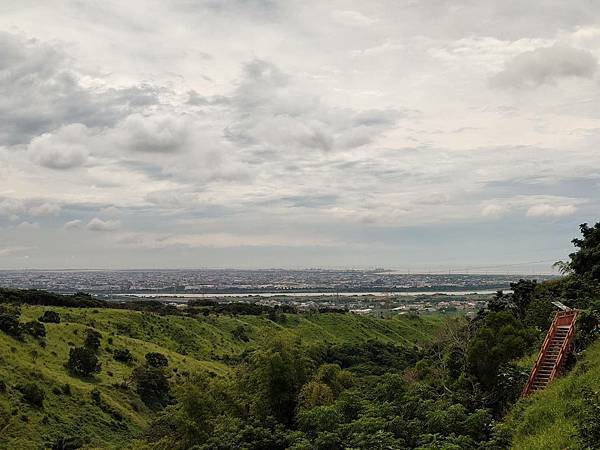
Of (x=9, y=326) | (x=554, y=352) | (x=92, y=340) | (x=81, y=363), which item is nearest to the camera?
(x=554, y=352)

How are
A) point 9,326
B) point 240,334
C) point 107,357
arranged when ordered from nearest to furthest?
point 9,326 < point 107,357 < point 240,334

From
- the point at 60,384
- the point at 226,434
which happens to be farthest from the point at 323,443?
the point at 60,384

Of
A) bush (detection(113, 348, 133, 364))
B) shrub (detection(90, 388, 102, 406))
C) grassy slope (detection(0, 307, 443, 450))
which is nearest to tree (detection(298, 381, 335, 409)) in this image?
grassy slope (detection(0, 307, 443, 450))

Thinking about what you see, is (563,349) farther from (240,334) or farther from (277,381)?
(240,334)

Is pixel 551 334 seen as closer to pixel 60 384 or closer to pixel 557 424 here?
pixel 557 424

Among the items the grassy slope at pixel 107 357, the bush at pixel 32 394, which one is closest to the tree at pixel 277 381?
the grassy slope at pixel 107 357

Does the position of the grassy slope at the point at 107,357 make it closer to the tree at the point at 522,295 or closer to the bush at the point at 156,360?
the bush at the point at 156,360

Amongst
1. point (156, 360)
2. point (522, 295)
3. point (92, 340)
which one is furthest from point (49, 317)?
point (522, 295)
